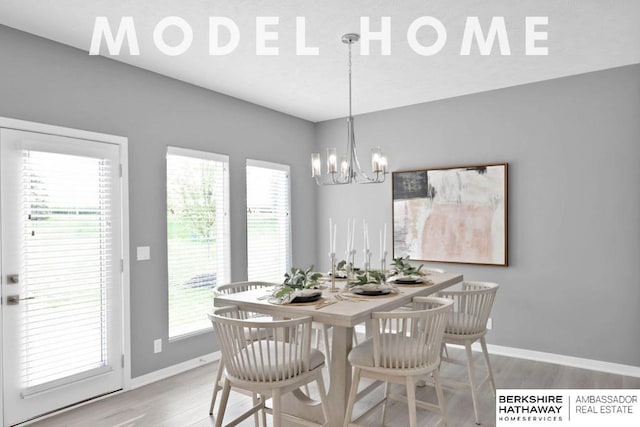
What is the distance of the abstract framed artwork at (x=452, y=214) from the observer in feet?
14.0

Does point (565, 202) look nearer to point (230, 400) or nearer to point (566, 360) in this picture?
point (566, 360)

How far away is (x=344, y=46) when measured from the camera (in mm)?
3207

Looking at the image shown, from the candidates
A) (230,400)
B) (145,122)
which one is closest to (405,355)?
(230,400)

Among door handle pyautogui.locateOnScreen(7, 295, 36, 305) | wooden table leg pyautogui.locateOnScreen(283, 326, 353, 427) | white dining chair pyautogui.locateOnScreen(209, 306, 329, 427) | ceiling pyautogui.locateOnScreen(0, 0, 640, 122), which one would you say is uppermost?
ceiling pyautogui.locateOnScreen(0, 0, 640, 122)

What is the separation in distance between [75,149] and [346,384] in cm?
260

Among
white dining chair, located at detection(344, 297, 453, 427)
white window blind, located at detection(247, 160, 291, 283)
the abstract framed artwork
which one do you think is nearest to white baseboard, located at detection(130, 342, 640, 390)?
the abstract framed artwork

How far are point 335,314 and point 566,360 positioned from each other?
2920mm

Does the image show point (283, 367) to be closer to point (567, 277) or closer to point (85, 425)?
point (85, 425)

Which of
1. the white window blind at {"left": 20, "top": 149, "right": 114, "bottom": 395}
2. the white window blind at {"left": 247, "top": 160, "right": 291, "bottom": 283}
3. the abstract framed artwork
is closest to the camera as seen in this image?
the white window blind at {"left": 20, "top": 149, "right": 114, "bottom": 395}

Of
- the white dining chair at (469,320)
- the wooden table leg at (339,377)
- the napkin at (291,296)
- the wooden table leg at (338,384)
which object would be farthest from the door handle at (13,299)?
the white dining chair at (469,320)

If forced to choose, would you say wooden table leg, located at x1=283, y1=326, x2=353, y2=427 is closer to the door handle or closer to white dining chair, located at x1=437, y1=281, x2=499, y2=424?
white dining chair, located at x1=437, y1=281, x2=499, y2=424

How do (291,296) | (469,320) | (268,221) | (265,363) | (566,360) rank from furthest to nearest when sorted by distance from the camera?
(268,221)
(566,360)
(469,320)
(291,296)
(265,363)

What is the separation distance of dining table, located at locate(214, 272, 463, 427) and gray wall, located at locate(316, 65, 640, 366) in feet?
5.87

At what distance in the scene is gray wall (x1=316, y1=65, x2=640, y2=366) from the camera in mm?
3682
